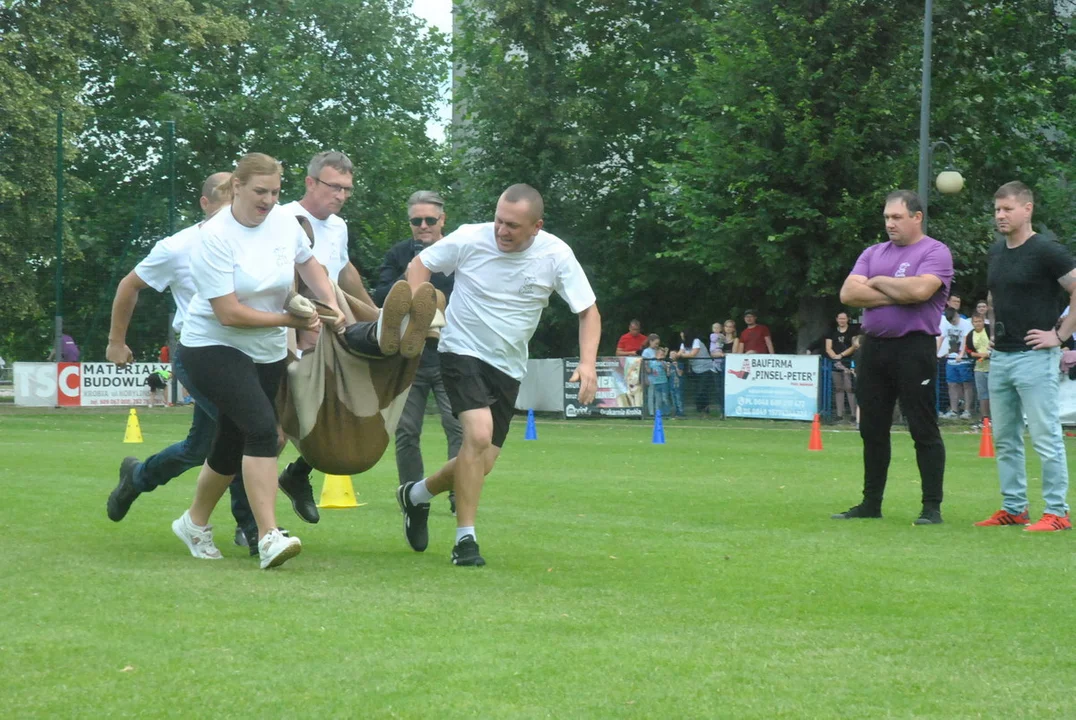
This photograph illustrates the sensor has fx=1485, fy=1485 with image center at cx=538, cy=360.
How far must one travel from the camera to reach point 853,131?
27.8 meters

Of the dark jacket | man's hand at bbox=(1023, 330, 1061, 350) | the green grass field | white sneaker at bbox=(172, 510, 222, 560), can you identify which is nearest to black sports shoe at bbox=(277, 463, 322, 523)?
the green grass field

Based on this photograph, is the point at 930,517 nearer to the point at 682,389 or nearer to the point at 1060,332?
the point at 1060,332

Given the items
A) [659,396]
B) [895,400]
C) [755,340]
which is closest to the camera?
[895,400]

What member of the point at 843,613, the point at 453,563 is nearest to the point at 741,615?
the point at 843,613

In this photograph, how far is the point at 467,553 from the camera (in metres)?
7.12

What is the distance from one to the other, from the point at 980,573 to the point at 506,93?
28969mm

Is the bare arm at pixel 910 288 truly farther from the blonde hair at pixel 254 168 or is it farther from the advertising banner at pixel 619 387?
the advertising banner at pixel 619 387

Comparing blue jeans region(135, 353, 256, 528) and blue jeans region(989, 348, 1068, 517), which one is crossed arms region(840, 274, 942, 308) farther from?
blue jeans region(135, 353, 256, 528)

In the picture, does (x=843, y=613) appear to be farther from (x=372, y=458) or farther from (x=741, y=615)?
(x=372, y=458)

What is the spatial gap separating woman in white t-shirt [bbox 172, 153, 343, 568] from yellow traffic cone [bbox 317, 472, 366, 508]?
3133 mm

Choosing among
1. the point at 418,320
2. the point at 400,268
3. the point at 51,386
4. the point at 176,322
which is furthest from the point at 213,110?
the point at 418,320

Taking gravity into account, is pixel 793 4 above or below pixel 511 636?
above

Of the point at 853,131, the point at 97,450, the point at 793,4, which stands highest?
the point at 793,4

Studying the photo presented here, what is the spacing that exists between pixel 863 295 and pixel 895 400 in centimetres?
76
